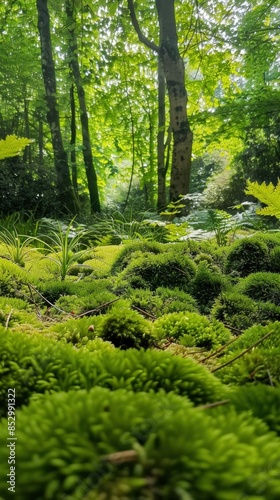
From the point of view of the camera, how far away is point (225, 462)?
0.37 m

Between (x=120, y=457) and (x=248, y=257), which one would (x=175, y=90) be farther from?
(x=120, y=457)

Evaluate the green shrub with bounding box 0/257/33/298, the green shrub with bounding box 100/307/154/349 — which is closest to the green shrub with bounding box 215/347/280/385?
the green shrub with bounding box 100/307/154/349

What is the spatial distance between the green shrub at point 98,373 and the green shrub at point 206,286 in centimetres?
131

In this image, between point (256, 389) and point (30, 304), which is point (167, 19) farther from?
point (256, 389)

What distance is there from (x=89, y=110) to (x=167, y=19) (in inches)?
275

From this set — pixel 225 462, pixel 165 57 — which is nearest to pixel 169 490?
pixel 225 462

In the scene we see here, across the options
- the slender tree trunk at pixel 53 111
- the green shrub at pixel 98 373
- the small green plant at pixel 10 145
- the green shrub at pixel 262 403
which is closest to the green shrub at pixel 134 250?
the small green plant at pixel 10 145

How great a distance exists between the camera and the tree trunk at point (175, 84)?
516cm

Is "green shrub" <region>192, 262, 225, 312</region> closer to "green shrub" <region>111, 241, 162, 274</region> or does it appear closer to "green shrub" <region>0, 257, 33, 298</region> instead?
"green shrub" <region>111, 241, 162, 274</region>

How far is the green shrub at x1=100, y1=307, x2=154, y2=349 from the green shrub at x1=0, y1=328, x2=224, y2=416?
0.45 m

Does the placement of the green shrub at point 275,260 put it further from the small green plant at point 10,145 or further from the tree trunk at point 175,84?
the tree trunk at point 175,84

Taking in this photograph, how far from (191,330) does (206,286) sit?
0.75 m

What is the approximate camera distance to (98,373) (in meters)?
0.65

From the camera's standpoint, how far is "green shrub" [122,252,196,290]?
2.12 meters
